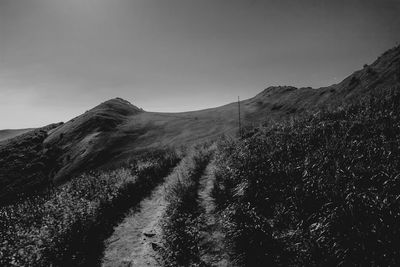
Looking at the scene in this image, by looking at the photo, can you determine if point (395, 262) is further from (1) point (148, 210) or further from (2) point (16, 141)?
(2) point (16, 141)

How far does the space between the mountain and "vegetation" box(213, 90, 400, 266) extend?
108ft

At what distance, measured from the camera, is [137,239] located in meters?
9.99

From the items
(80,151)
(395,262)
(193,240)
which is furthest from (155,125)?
(395,262)

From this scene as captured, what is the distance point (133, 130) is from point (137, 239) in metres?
63.1

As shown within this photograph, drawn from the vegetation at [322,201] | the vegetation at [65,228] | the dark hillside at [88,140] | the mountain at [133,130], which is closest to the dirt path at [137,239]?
the vegetation at [65,228]

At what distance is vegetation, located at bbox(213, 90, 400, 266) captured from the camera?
17.3ft

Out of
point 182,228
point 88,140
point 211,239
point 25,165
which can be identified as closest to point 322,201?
point 211,239

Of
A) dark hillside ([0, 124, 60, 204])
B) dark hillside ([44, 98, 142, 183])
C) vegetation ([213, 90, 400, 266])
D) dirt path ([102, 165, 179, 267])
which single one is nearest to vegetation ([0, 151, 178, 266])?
dirt path ([102, 165, 179, 267])

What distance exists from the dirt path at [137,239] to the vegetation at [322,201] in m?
3.00

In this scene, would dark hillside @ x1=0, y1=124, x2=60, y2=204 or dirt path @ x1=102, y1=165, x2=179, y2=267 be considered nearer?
dirt path @ x1=102, y1=165, x2=179, y2=267

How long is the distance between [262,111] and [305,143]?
65523mm

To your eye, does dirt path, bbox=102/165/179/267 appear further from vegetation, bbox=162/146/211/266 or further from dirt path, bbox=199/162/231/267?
dirt path, bbox=199/162/231/267

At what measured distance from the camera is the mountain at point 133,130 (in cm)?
4647

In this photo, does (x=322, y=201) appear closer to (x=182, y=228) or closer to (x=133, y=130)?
(x=182, y=228)
